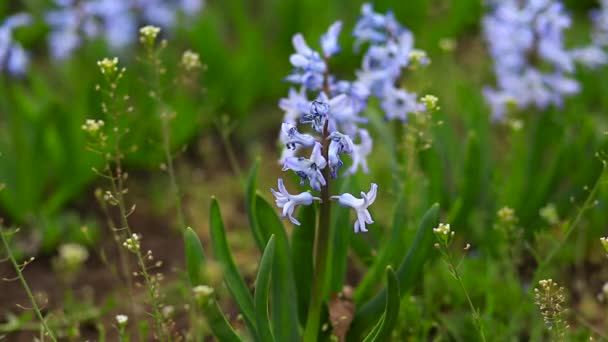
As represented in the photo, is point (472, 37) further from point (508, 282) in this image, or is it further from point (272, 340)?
point (272, 340)

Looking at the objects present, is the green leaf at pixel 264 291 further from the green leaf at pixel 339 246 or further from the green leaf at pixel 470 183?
the green leaf at pixel 470 183

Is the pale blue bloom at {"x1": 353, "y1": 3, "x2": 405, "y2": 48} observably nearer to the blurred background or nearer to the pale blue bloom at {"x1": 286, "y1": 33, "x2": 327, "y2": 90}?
the blurred background

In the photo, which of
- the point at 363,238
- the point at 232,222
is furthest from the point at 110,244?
the point at 363,238

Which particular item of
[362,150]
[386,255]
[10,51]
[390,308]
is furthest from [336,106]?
[10,51]

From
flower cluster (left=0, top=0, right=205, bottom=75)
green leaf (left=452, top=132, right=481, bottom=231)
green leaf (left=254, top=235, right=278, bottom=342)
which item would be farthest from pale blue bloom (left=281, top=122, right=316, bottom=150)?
flower cluster (left=0, top=0, right=205, bottom=75)

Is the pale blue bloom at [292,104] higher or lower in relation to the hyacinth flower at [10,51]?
lower

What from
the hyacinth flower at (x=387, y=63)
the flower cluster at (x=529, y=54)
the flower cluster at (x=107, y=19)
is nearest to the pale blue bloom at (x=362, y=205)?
the hyacinth flower at (x=387, y=63)

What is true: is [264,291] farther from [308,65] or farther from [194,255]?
[308,65]
